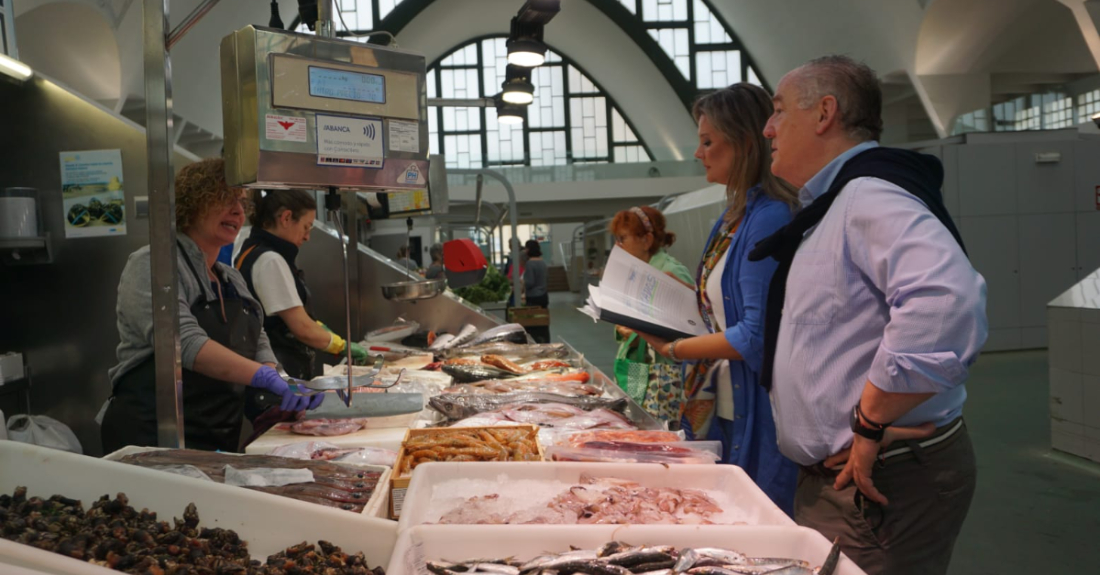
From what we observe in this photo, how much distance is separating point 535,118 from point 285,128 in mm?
36280

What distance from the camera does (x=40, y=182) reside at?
12.7 ft

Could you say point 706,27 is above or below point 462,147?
above

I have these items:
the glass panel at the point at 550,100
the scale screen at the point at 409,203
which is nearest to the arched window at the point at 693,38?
the glass panel at the point at 550,100

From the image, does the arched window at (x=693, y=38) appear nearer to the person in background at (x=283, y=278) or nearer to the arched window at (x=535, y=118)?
the arched window at (x=535, y=118)

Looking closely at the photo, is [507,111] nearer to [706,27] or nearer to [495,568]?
[495,568]

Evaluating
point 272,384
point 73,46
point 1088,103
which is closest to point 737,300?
point 272,384

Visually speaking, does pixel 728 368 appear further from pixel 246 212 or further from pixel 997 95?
pixel 997 95

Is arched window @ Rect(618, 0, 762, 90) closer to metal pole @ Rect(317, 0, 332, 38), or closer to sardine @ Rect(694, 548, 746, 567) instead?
metal pole @ Rect(317, 0, 332, 38)

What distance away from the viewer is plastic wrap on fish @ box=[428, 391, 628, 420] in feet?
8.57

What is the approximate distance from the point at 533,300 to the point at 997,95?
1213 centimetres

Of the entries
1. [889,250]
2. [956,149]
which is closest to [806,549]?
[889,250]

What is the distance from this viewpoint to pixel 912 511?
1583 millimetres

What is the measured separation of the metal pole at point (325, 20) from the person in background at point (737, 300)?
3.78ft

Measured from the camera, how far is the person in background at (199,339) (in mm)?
2179
